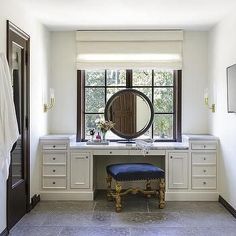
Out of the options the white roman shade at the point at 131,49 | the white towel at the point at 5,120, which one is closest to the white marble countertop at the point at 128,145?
the white roman shade at the point at 131,49

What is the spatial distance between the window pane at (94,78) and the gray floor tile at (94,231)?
2386 mm

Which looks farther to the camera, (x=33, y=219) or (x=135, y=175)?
(x=135, y=175)

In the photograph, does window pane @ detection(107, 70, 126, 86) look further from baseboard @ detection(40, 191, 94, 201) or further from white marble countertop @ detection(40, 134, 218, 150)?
baseboard @ detection(40, 191, 94, 201)

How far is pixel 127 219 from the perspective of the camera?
13.3 ft

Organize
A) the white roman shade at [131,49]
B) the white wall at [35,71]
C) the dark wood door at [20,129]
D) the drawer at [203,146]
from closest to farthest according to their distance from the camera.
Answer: the dark wood door at [20,129] → the white wall at [35,71] → the drawer at [203,146] → the white roman shade at [131,49]

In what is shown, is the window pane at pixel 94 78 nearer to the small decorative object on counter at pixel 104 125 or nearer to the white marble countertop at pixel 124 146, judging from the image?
the small decorative object on counter at pixel 104 125

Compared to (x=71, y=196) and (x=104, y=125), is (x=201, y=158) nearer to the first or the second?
(x=104, y=125)

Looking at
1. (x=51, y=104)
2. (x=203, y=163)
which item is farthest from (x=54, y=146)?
(x=203, y=163)

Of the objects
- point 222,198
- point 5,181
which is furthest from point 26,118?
point 222,198

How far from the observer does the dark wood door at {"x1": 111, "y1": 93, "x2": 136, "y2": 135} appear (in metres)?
5.36

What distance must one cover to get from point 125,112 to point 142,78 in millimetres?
588

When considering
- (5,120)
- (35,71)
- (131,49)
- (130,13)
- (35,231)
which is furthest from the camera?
(131,49)

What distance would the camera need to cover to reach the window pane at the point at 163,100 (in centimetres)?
541

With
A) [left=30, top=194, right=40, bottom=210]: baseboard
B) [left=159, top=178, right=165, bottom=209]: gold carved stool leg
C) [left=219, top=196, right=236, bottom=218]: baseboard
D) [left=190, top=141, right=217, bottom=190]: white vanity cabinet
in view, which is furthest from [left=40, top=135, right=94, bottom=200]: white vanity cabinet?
[left=219, top=196, right=236, bottom=218]: baseboard
